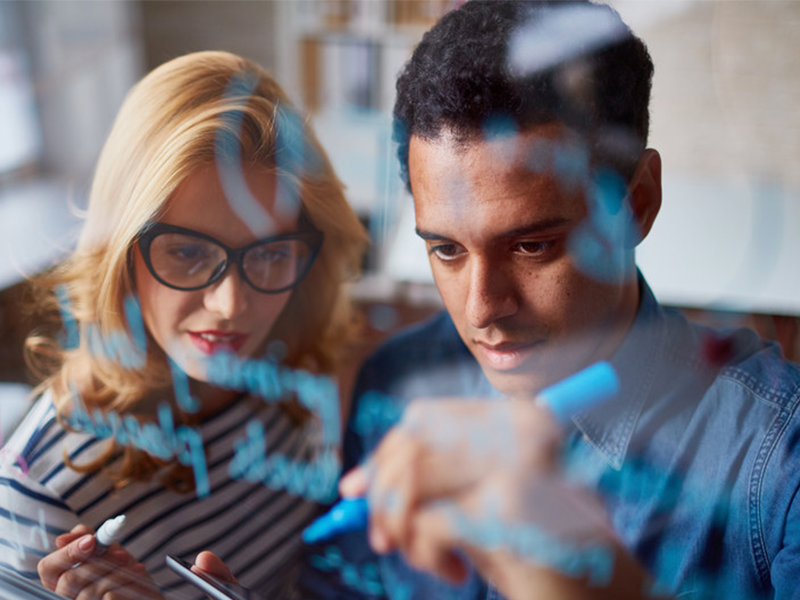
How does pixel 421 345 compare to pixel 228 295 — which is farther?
pixel 421 345

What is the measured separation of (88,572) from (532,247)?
19.2 inches

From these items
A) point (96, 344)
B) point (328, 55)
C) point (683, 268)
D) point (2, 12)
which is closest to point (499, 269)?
point (683, 268)

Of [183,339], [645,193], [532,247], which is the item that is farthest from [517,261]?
[183,339]

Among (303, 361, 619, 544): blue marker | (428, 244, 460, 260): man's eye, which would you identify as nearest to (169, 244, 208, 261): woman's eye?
(428, 244, 460, 260): man's eye

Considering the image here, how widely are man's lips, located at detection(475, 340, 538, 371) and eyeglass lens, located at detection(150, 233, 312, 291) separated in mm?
208

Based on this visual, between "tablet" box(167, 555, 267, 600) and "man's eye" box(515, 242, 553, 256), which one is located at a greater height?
"man's eye" box(515, 242, 553, 256)

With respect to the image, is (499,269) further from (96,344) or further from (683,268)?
(96,344)

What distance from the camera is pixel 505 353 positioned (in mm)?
491

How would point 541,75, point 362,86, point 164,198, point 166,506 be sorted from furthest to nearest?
1. point 362,86
2. point 166,506
3. point 164,198
4. point 541,75

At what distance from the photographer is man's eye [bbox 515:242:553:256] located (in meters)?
0.44

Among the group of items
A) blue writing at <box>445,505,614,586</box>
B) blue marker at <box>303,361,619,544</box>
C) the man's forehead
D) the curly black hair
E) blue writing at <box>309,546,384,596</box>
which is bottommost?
blue writing at <box>309,546,384,596</box>

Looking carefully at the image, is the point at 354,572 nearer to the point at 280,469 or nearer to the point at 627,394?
the point at 280,469

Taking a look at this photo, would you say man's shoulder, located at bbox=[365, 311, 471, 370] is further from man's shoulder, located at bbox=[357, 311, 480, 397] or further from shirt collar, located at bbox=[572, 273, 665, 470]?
shirt collar, located at bbox=[572, 273, 665, 470]

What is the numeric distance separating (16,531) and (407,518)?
371mm
